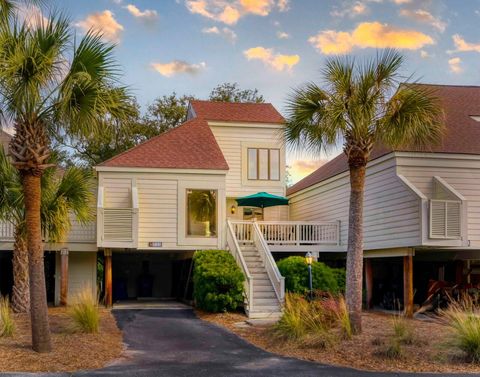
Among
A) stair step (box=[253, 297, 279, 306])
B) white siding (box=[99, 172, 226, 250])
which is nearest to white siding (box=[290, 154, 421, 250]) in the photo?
stair step (box=[253, 297, 279, 306])

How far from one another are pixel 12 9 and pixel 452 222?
12.2 m

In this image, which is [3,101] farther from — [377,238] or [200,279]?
[377,238]

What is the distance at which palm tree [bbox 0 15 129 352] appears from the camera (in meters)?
10.7

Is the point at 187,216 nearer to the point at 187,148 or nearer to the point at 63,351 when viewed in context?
the point at 187,148

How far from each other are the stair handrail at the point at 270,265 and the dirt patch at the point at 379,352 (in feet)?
12.9

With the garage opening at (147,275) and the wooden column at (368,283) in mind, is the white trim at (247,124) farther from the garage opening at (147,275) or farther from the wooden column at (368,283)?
the wooden column at (368,283)

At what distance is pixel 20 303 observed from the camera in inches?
661

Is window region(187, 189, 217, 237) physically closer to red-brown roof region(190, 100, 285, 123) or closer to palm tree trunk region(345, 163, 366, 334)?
red-brown roof region(190, 100, 285, 123)

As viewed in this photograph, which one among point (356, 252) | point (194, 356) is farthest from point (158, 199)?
point (194, 356)

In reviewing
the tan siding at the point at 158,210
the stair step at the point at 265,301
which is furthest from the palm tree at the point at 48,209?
the stair step at the point at 265,301

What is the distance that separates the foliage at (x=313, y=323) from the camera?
11.9 metres

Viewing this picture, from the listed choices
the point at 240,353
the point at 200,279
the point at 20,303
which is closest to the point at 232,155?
the point at 200,279

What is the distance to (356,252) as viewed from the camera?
12852mm

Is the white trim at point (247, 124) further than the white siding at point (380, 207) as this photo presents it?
Yes
